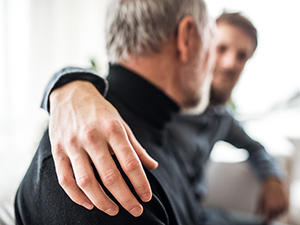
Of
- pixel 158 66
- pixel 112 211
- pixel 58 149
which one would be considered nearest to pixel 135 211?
pixel 112 211

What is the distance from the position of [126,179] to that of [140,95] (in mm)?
241

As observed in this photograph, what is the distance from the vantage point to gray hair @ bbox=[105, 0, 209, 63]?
0.67 metres

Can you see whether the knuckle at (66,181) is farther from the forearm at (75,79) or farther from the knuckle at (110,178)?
the forearm at (75,79)

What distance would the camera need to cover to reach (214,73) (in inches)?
37.3

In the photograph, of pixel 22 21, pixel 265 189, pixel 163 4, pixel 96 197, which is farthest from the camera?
pixel 22 21

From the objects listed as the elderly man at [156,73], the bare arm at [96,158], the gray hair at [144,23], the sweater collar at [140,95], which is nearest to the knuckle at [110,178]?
the bare arm at [96,158]

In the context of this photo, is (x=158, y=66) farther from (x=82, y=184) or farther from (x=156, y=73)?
(x=82, y=184)

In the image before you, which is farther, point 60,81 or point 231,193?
point 231,193

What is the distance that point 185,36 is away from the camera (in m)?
0.69

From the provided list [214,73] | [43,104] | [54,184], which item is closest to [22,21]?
[214,73]

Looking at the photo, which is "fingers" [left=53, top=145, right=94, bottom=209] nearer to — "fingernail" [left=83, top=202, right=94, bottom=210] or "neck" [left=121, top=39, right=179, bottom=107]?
"fingernail" [left=83, top=202, right=94, bottom=210]

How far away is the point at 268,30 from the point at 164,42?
15.5 inches

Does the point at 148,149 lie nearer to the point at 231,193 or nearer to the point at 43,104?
the point at 43,104

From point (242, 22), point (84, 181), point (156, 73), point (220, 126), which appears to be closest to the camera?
point (84, 181)
